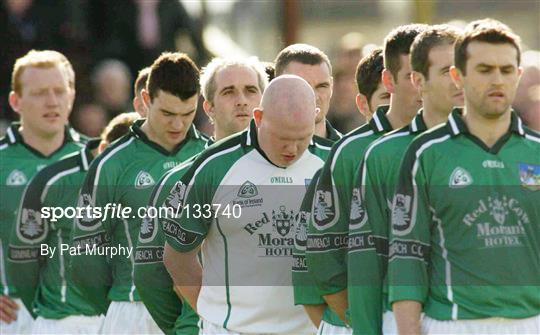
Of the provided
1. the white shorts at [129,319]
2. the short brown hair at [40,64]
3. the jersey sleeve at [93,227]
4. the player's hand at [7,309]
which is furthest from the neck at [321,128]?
the player's hand at [7,309]

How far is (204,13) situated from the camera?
17.0 m

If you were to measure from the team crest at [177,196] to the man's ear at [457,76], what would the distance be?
75.8 inches

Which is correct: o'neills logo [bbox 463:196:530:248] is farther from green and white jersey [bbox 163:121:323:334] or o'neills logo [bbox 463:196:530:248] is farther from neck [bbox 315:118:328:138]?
neck [bbox 315:118:328:138]

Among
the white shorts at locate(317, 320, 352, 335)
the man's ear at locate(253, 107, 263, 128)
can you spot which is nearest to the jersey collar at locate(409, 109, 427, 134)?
the man's ear at locate(253, 107, 263, 128)

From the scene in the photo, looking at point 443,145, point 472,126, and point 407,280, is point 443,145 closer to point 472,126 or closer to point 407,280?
point 472,126

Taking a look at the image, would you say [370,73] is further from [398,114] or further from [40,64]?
[40,64]

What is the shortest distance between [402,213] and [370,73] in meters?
1.88

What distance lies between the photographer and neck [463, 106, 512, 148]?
7.77 meters

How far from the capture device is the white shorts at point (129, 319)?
1071 cm

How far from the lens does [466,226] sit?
7684 millimetres

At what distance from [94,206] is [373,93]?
81.4 inches

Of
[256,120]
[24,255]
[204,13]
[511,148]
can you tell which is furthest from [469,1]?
[511,148]

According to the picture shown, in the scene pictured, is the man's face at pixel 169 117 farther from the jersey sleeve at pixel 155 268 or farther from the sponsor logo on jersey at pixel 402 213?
A: the sponsor logo on jersey at pixel 402 213

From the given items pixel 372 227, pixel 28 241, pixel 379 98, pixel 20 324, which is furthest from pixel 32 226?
pixel 372 227
